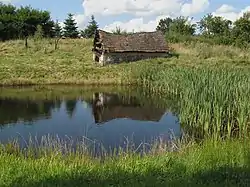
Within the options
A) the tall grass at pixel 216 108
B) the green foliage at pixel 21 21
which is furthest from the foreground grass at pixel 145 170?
the green foliage at pixel 21 21

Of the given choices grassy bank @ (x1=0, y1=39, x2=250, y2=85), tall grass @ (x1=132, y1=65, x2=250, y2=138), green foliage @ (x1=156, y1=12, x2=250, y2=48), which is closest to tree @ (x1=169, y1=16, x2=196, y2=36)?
green foliage @ (x1=156, y1=12, x2=250, y2=48)

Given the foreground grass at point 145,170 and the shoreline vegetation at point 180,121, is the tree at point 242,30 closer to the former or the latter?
the shoreline vegetation at point 180,121

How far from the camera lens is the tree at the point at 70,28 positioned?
6469 cm

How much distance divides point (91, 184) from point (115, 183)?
14.4 inches

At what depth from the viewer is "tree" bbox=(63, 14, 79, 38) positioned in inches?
2547

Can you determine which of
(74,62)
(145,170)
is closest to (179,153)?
(145,170)

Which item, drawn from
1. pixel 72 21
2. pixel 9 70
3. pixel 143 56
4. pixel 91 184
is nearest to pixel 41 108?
pixel 9 70

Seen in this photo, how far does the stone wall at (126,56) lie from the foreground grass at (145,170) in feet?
95.6

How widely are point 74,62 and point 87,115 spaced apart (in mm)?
19075

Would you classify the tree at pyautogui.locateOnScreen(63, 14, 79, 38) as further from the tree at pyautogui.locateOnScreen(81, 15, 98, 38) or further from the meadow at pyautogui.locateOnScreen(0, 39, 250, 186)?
the meadow at pyautogui.locateOnScreen(0, 39, 250, 186)

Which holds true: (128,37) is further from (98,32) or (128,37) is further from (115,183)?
(115,183)

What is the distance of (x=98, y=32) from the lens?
40156 millimetres

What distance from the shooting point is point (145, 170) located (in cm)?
707

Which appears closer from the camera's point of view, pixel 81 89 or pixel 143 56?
pixel 81 89
